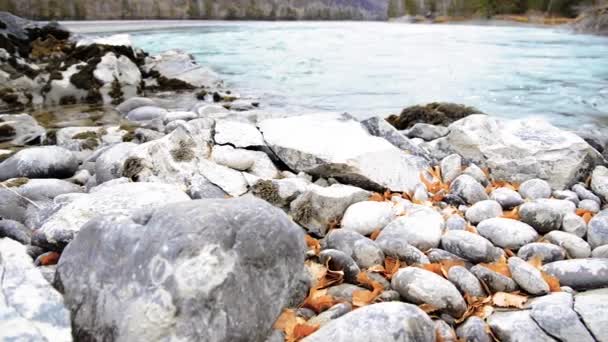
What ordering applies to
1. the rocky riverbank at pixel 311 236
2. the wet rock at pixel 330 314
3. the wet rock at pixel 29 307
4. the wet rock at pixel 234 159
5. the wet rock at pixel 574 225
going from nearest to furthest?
1. the wet rock at pixel 29 307
2. the rocky riverbank at pixel 311 236
3. the wet rock at pixel 330 314
4. the wet rock at pixel 574 225
5. the wet rock at pixel 234 159

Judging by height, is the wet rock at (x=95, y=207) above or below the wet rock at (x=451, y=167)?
above

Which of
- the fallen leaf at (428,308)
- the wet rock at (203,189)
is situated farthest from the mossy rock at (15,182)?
the fallen leaf at (428,308)

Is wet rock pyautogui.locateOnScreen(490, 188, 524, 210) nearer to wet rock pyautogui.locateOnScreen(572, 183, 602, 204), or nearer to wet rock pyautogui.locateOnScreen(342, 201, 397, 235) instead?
wet rock pyautogui.locateOnScreen(572, 183, 602, 204)

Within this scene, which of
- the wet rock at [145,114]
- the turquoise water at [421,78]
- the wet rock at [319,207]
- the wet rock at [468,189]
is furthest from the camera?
the turquoise water at [421,78]

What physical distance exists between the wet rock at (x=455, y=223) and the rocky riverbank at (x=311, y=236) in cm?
2

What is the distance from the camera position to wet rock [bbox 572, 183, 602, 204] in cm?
374

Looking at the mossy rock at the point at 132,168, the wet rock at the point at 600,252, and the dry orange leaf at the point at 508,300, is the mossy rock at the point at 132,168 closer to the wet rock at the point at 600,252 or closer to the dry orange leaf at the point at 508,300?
the dry orange leaf at the point at 508,300

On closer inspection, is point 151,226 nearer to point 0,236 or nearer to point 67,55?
point 0,236

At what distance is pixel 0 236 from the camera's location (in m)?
2.73

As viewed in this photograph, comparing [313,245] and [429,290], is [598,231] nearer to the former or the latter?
[429,290]

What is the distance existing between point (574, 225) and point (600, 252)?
311 millimetres

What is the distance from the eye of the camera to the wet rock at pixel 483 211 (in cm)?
329

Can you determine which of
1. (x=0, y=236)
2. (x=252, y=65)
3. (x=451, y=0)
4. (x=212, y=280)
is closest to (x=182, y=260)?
(x=212, y=280)

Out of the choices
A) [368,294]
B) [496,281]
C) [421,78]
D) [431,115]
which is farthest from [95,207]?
[421,78]
